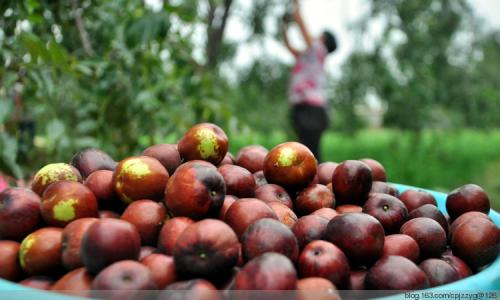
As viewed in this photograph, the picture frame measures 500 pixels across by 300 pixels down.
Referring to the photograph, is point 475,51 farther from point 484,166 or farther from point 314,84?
point 314,84

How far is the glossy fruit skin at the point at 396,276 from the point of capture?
1.17 m

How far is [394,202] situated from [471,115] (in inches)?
328

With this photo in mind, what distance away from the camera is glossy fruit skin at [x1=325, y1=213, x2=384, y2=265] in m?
1.29

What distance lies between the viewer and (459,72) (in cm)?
910

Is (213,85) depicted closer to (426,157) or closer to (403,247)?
(403,247)

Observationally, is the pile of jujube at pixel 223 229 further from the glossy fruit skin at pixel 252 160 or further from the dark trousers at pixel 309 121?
the dark trousers at pixel 309 121

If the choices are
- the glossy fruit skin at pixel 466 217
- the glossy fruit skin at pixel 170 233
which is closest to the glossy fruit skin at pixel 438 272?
the glossy fruit skin at pixel 466 217

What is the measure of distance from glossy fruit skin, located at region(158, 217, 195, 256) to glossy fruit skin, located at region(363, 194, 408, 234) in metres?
0.55

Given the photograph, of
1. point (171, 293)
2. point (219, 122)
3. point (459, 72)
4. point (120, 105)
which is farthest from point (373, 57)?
point (171, 293)

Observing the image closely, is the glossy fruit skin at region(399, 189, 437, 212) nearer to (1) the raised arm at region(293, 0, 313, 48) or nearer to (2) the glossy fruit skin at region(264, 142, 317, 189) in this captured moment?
(2) the glossy fruit skin at region(264, 142, 317, 189)

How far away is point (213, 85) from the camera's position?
482cm

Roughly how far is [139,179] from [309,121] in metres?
4.69

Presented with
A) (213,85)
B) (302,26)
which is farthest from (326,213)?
(302,26)

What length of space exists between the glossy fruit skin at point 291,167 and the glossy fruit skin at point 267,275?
1.96 feet
